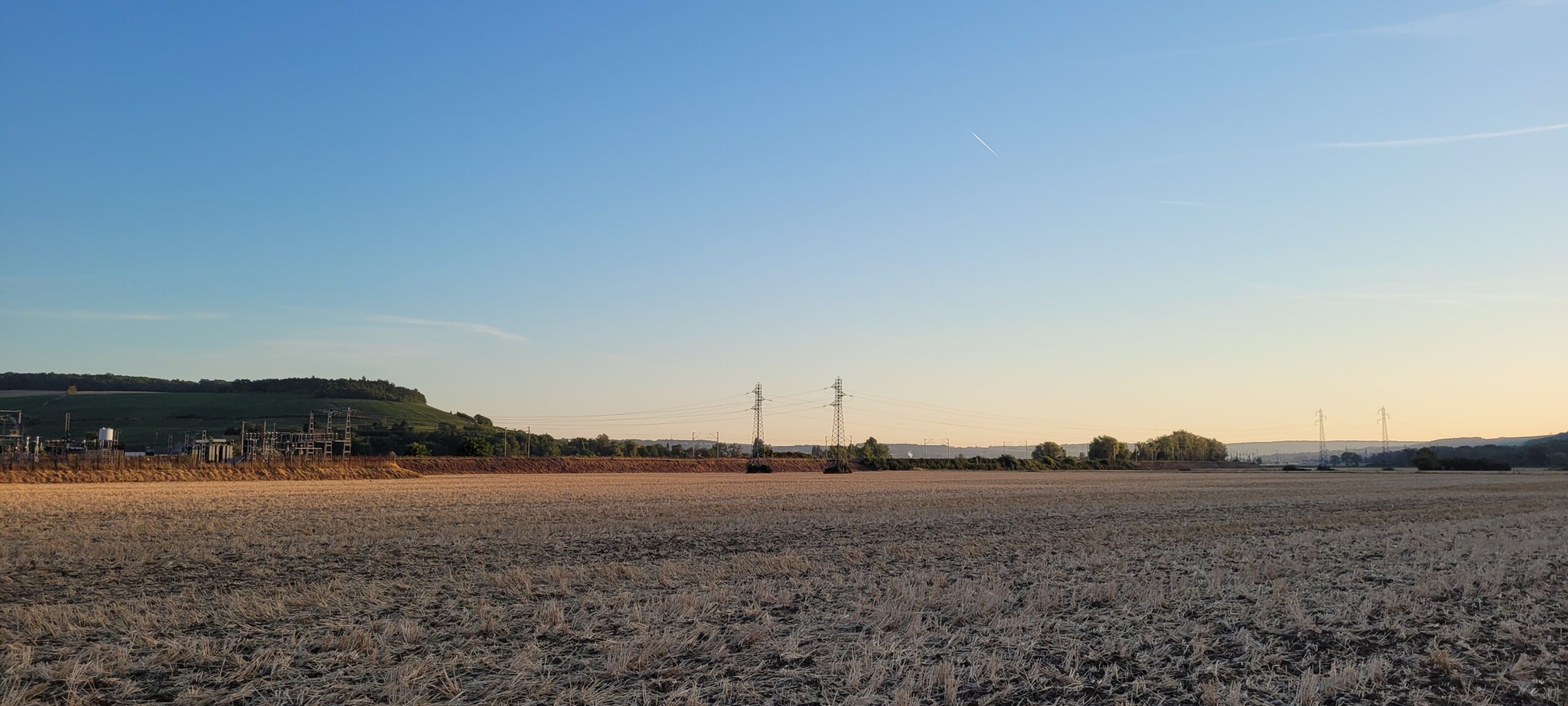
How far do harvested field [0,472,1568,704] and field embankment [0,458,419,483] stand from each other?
35.6m

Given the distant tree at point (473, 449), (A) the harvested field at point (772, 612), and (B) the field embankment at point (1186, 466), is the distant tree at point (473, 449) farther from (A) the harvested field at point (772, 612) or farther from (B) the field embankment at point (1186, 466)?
(B) the field embankment at point (1186, 466)

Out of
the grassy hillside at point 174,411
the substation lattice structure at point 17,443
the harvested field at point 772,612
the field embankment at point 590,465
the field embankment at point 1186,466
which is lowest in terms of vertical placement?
the field embankment at point 1186,466

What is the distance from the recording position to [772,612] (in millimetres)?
11453

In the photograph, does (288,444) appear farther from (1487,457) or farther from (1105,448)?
(1487,457)

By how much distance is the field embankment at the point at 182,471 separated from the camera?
52375 millimetres

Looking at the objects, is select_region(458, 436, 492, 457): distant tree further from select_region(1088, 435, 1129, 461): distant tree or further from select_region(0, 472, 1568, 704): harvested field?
select_region(1088, 435, 1129, 461): distant tree

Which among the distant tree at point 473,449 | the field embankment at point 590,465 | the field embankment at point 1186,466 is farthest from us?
the field embankment at point 1186,466

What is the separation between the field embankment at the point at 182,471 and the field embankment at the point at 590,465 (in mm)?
6115

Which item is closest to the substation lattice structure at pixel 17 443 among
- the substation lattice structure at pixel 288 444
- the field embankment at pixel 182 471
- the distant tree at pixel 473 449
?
the field embankment at pixel 182 471

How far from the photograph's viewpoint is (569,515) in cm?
2744

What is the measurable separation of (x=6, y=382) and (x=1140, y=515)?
749 ft

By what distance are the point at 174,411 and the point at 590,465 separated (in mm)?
99830

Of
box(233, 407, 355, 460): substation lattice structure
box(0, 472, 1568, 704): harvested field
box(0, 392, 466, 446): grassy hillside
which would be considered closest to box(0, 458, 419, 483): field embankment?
box(233, 407, 355, 460): substation lattice structure

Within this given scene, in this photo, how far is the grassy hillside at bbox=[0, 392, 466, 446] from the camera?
137 m
